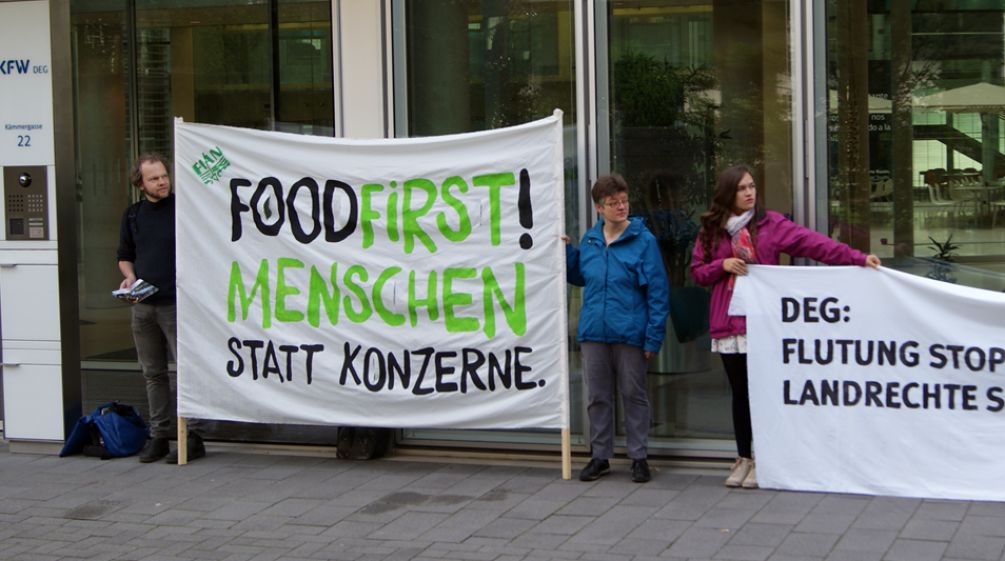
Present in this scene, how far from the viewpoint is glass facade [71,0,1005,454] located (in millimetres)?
7176

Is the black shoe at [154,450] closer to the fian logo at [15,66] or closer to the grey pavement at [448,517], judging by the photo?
the grey pavement at [448,517]

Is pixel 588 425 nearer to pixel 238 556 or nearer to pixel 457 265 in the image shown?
pixel 457 265

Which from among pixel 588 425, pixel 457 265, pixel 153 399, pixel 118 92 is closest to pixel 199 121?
pixel 118 92

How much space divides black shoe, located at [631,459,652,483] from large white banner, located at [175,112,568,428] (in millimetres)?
503

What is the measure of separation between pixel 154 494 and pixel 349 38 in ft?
9.85

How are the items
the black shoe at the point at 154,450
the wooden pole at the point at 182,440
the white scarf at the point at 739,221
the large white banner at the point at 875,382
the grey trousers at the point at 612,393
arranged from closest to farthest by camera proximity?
the large white banner at the point at 875,382
the white scarf at the point at 739,221
the grey trousers at the point at 612,393
the wooden pole at the point at 182,440
the black shoe at the point at 154,450

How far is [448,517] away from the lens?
649cm

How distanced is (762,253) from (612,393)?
1.15m

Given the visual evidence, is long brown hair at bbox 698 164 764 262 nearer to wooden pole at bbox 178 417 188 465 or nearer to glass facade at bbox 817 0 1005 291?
glass facade at bbox 817 0 1005 291

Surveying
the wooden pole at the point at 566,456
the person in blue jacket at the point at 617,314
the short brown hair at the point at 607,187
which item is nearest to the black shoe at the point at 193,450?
the wooden pole at the point at 566,456

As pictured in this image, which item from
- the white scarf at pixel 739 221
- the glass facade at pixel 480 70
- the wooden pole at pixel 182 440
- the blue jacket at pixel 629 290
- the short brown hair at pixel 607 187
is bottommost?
the wooden pole at pixel 182 440

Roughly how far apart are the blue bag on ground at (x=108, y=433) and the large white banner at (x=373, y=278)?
0.64 m

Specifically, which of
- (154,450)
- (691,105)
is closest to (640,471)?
(691,105)

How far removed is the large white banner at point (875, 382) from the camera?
20.8 feet
